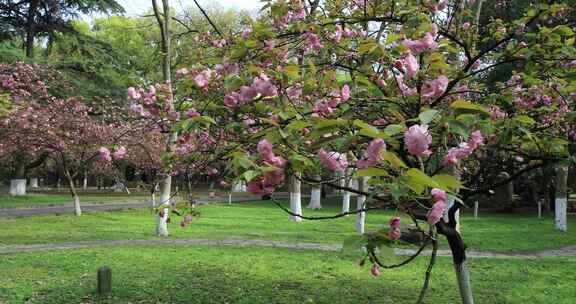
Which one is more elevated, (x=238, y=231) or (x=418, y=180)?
(x=418, y=180)

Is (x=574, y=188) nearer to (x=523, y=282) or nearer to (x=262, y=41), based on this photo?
(x=523, y=282)

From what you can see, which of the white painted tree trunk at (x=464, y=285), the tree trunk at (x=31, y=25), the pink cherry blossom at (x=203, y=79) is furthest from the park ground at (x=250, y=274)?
the tree trunk at (x=31, y=25)

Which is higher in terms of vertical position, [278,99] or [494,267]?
[278,99]

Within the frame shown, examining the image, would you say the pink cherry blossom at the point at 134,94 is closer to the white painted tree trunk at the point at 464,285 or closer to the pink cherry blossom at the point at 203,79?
the pink cherry blossom at the point at 203,79

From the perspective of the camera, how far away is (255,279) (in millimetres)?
7004

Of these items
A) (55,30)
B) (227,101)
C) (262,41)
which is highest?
(55,30)

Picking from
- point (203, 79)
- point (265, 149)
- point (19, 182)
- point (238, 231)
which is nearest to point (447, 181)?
point (265, 149)

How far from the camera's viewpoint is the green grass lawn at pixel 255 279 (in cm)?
598

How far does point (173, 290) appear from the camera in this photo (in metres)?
6.26

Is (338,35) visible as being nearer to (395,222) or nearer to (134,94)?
(134,94)

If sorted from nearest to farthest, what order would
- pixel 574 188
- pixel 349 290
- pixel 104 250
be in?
pixel 349 290
pixel 104 250
pixel 574 188

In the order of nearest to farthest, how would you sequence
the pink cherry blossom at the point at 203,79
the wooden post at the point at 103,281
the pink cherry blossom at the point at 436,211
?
1. the pink cherry blossom at the point at 436,211
2. the pink cherry blossom at the point at 203,79
3. the wooden post at the point at 103,281

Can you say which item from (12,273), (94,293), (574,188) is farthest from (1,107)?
(574,188)

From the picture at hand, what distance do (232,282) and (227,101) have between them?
14.0ft
